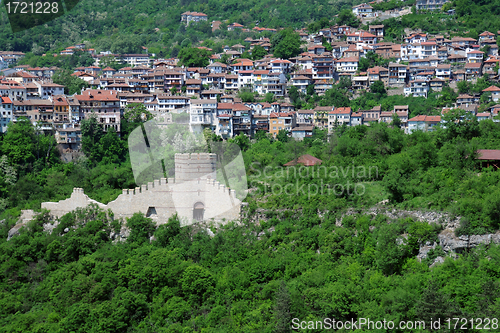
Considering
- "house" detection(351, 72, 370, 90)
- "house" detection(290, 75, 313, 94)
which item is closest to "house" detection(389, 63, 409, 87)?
"house" detection(351, 72, 370, 90)

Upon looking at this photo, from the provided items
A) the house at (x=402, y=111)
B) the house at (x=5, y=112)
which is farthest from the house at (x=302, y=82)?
the house at (x=5, y=112)

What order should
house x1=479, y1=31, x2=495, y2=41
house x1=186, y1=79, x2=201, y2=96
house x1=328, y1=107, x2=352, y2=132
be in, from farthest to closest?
house x1=479, y1=31, x2=495, y2=41 → house x1=186, y1=79, x2=201, y2=96 → house x1=328, y1=107, x2=352, y2=132

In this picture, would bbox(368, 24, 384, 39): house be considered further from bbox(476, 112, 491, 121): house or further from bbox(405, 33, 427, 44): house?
A: bbox(476, 112, 491, 121): house

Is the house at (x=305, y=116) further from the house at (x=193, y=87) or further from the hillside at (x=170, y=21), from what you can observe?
the hillside at (x=170, y=21)

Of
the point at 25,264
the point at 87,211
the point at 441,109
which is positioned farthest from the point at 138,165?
the point at 441,109

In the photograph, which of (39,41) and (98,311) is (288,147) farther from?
(39,41)

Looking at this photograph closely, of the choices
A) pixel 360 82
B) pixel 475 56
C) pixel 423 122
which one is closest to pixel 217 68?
pixel 360 82
